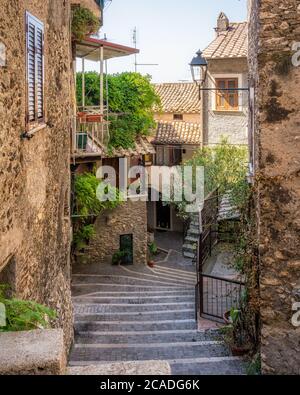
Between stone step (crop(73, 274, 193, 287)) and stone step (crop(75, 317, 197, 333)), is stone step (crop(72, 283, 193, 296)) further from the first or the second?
stone step (crop(75, 317, 197, 333))

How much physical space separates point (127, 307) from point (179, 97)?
17823 mm

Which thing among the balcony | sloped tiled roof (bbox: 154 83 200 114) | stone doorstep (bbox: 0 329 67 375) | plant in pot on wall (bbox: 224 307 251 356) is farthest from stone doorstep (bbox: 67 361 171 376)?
sloped tiled roof (bbox: 154 83 200 114)

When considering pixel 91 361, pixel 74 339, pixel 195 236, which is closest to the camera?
pixel 91 361

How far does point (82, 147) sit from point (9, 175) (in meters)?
9.61

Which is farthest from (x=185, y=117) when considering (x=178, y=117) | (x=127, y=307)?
(x=127, y=307)

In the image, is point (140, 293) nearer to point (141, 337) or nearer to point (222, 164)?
point (141, 337)

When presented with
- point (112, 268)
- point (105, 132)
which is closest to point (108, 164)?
point (105, 132)

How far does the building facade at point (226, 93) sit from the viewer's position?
20.5 metres

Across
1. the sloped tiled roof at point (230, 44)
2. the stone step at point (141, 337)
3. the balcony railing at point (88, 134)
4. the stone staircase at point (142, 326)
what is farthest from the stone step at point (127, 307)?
the sloped tiled roof at point (230, 44)

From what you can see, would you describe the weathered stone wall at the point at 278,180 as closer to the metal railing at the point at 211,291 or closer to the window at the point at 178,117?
the metal railing at the point at 211,291

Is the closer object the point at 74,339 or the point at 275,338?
the point at 275,338

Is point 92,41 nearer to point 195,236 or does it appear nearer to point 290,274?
point 195,236

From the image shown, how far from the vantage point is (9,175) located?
6.01 meters

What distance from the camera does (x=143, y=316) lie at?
13172mm
